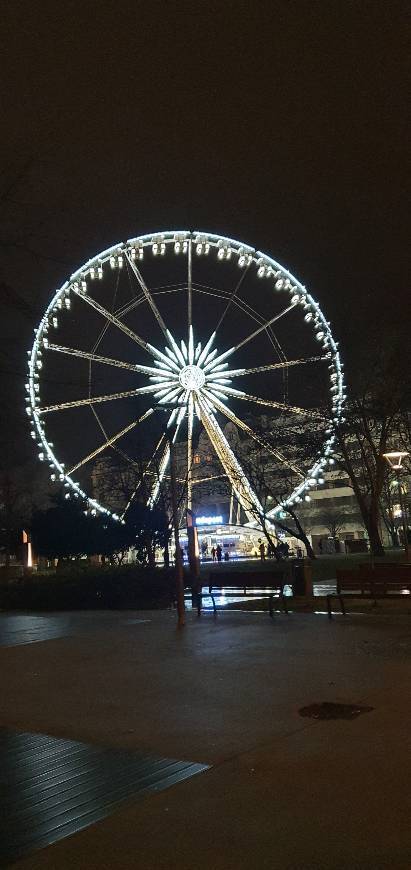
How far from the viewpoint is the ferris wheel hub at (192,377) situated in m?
32.0

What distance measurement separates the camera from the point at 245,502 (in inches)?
1323

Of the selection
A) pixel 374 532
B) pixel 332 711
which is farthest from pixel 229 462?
pixel 332 711

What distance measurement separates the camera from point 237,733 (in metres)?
6.62

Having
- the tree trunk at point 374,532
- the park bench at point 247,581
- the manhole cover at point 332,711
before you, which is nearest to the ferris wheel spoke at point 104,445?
the tree trunk at point 374,532

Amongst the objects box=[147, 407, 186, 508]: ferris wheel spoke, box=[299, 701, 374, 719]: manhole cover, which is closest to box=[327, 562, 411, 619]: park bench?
box=[299, 701, 374, 719]: manhole cover

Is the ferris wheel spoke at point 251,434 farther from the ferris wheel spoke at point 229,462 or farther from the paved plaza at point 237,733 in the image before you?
the paved plaza at point 237,733

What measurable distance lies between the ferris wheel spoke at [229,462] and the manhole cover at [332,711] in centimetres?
2484

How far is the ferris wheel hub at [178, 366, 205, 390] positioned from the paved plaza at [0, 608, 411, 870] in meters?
19.4

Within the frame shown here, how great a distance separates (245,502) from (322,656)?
925 inches

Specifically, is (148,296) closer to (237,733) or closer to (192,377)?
(192,377)

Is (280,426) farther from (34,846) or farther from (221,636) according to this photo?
(34,846)

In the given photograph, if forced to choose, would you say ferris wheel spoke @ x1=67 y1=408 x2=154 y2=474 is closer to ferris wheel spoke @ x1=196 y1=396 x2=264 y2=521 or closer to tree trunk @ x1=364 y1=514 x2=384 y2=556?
ferris wheel spoke @ x1=196 y1=396 x2=264 y2=521

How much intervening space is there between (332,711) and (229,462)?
86.3ft

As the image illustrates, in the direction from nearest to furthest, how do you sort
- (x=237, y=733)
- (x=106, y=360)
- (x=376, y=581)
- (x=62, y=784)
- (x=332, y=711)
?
(x=62, y=784) → (x=237, y=733) → (x=332, y=711) → (x=376, y=581) → (x=106, y=360)
